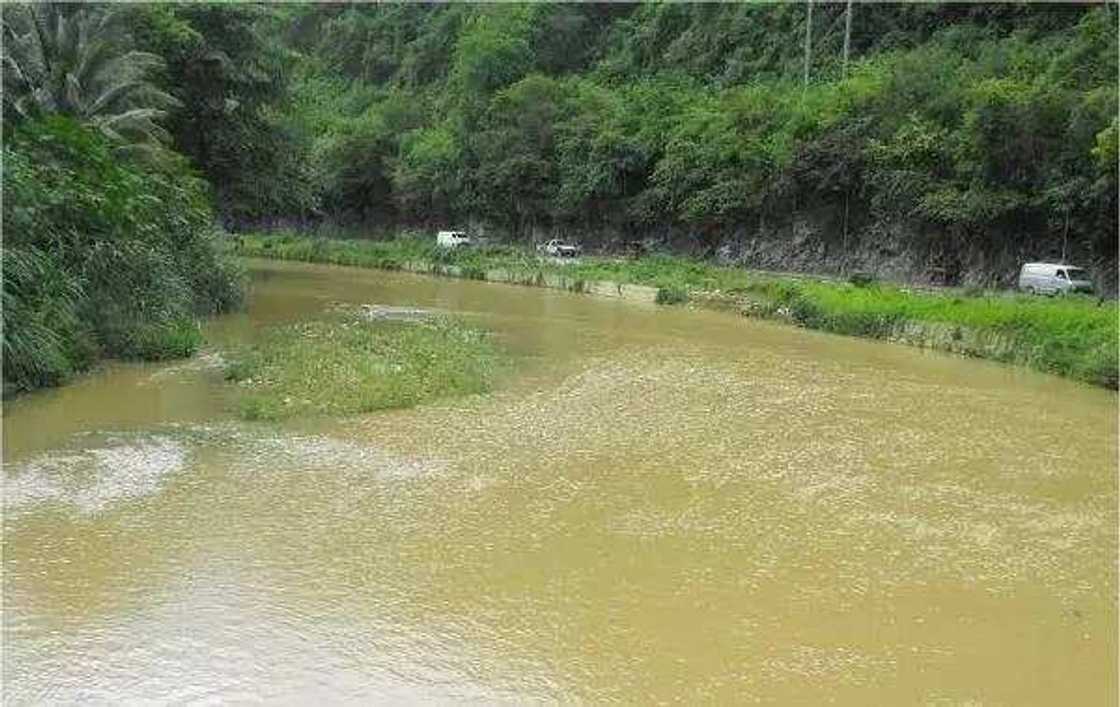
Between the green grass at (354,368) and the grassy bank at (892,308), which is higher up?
the grassy bank at (892,308)

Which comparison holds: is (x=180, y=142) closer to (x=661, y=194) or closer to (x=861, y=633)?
(x=661, y=194)

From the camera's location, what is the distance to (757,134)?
40.2 metres

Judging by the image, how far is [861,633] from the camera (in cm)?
757

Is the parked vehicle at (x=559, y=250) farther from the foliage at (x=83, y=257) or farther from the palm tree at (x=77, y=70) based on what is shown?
the foliage at (x=83, y=257)

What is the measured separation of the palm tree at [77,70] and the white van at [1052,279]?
72.1 ft

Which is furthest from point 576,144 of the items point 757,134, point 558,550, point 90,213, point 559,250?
point 558,550

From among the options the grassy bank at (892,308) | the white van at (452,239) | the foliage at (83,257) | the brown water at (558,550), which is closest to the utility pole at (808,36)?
the grassy bank at (892,308)

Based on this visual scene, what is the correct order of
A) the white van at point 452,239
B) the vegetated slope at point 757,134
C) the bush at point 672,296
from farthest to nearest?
the white van at point 452,239 < the bush at point 672,296 < the vegetated slope at point 757,134

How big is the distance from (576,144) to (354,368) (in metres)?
32.2

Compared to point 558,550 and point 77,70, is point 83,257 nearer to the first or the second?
point 77,70

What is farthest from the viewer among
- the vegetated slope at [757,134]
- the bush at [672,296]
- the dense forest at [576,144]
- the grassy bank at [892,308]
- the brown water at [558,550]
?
the bush at [672,296]

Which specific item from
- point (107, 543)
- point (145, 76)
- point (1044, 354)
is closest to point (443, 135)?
point (145, 76)

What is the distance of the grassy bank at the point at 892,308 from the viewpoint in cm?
1992

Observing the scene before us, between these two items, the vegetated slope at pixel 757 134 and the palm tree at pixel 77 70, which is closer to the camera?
the palm tree at pixel 77 70
